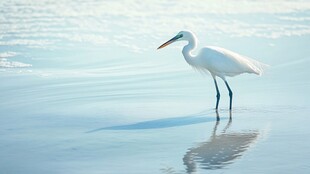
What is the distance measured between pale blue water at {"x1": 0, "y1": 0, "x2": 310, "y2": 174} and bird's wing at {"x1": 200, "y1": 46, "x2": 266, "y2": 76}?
40 centimetres

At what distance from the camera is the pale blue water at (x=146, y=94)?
7344 millimetres

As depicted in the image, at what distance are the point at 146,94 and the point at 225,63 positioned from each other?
4.30 feet

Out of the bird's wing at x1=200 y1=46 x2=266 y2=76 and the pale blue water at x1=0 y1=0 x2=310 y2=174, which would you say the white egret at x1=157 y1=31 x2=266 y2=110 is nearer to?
the bird's wing at x1=200 y1=46 x2=266 y2=76

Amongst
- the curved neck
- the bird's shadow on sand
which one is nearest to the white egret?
the curved neck

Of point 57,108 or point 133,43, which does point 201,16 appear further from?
point 57,108

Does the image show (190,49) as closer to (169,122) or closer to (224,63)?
(224,63)

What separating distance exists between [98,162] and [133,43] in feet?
23.1

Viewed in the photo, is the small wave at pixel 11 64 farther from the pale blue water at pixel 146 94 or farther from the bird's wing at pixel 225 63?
the bird's wing at pixel 225 63

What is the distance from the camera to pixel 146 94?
10602mm

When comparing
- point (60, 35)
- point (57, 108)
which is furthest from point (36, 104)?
point (60, 35)

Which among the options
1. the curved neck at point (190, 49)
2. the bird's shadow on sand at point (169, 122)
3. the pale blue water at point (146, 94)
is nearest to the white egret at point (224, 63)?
the curved neck at point (190, 49)

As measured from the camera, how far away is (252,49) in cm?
1331

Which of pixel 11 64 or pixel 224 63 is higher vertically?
pixel 224 63

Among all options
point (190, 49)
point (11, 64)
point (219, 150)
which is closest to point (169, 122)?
point (219, 150)
